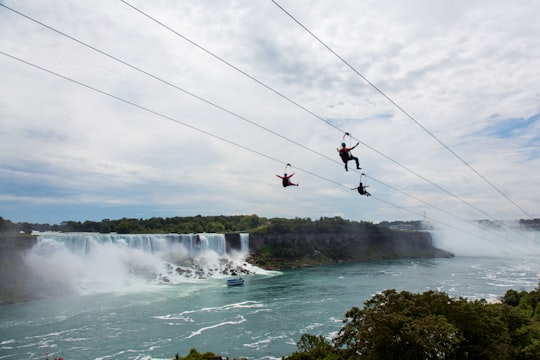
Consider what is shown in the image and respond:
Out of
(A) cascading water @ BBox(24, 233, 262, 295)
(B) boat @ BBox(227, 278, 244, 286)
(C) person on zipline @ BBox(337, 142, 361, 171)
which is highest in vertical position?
(C) person on zipline @ BBox(337, 142, 361, 171)

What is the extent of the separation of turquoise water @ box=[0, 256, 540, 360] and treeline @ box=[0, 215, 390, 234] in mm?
33180

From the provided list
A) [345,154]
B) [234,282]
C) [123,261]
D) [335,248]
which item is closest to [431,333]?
[345,154]

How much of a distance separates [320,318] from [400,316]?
24280 mm

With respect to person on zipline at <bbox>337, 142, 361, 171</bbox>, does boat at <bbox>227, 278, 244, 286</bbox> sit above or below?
below

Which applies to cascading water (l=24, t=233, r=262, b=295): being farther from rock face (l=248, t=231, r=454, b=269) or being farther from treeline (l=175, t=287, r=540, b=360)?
treeline (l=175, t=287, r=540, b=360)

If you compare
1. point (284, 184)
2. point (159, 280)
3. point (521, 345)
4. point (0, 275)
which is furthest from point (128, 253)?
point (521, 345)

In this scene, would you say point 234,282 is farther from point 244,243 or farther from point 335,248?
point 335,248

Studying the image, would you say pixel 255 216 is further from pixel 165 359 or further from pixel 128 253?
pixel 165 359

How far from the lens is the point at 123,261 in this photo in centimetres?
6700

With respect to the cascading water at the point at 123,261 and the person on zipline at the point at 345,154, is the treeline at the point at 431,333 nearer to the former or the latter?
the person on zipline at the point at 345,154

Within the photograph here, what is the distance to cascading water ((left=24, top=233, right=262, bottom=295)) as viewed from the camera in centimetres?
5756

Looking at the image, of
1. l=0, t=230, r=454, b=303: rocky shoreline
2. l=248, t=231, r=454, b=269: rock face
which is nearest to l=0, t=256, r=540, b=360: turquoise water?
l=0, t=230, r=454, b=303: rocky shoreline

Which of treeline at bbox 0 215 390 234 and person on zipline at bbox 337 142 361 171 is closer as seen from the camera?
person on zipline at bbox 337 142 361 171

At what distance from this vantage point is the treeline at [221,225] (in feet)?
300
